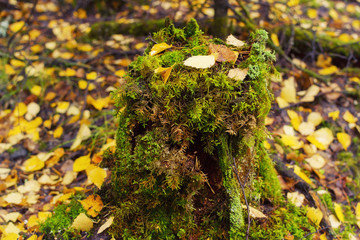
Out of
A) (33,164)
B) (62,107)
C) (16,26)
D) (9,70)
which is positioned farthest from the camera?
(16,26)

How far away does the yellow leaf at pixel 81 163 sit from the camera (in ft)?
8.74

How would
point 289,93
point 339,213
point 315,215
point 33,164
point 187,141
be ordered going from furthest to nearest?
point 289,93 → point 33,164 → point 339,213 → point 315,215 → point 187,141

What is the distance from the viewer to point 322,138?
291 cm

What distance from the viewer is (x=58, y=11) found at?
5.23m

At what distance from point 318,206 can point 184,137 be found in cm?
134

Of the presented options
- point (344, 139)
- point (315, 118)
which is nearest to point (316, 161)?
point (344, 139)

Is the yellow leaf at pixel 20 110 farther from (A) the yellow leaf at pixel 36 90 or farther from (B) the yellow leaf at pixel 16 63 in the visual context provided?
(B) the yellow leaf at pixel 16 63

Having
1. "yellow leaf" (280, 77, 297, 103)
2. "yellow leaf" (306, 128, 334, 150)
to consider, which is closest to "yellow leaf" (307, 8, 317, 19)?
"yellow leaf" (280, 77, 297, 103)

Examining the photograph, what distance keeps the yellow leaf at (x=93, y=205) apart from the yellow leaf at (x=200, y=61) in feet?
3.74

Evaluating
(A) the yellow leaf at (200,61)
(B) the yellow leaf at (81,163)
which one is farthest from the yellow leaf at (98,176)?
(A) the yellow leaf at (200,61)

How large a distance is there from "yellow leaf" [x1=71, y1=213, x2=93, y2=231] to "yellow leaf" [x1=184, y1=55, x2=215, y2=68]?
46.5 inches

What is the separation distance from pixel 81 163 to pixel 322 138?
2.49m

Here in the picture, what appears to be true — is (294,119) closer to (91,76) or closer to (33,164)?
(91,76)

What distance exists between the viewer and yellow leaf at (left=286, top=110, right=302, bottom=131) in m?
3.02
